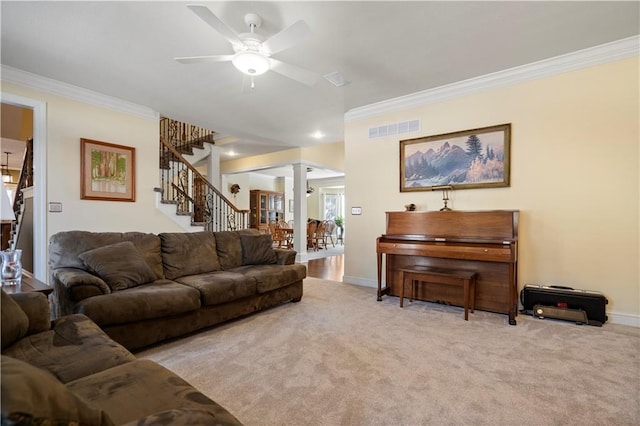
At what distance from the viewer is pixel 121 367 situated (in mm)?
1212

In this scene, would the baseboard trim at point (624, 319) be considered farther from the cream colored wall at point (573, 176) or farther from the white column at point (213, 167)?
the white column at point (213, 167)

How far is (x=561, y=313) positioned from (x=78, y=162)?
5.78 meters

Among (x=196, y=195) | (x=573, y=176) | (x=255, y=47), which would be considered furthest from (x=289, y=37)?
(x=196, y=195)

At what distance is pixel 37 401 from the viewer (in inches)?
20.9

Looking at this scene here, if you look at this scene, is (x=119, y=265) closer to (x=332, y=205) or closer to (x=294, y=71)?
(x=294, y=71)

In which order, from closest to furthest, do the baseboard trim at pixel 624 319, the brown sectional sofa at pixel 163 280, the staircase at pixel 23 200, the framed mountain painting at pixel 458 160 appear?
the brown sectional sofa at pixel 163 280 < the baseboard trim at pixel 624 319 < the framed mountain painting at pixel 458 160 < the staircase at pixel 23 200

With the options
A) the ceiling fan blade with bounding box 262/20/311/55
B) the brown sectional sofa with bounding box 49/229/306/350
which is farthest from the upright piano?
the ceiling fan blade with bounding box 262/20/311/55

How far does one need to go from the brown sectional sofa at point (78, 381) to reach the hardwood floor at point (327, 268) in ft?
12.7

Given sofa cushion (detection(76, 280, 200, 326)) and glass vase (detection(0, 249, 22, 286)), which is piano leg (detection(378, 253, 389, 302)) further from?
glass vase (detection(0, 249, 22, 286))

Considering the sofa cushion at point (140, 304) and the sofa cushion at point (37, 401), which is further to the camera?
the sofa cushion at point (140, 304)

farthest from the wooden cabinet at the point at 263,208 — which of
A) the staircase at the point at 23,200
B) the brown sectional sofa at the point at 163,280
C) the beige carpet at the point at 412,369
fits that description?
the beige carpet at the point at 412,369

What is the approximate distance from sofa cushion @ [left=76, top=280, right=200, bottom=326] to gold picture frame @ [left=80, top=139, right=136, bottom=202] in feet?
7.14

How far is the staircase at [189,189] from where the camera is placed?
17.1ft

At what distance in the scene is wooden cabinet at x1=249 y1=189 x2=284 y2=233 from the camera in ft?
33.2
